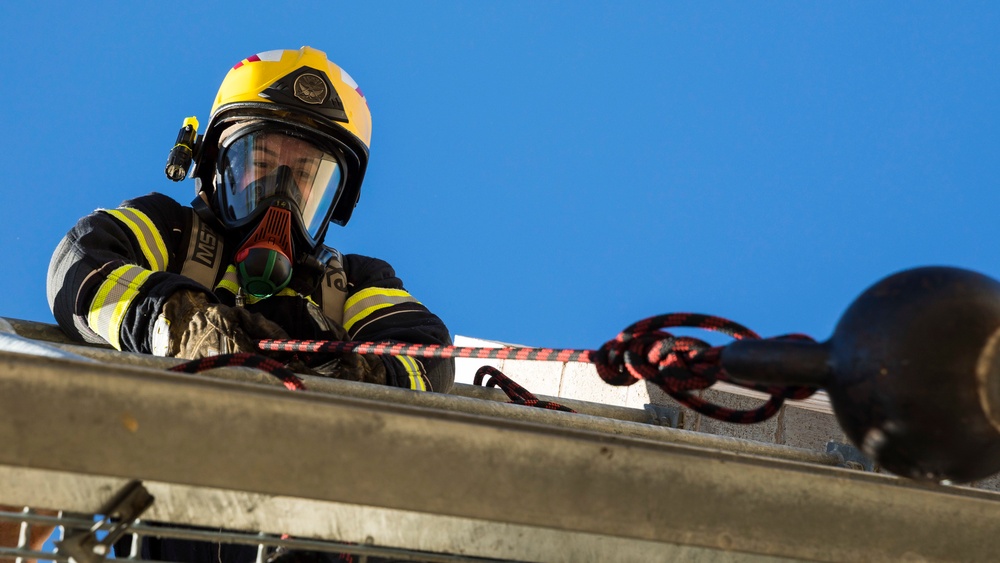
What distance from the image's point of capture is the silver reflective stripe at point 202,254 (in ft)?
9.29

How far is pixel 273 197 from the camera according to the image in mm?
2863

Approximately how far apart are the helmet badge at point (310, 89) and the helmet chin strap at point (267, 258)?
409 millimetres

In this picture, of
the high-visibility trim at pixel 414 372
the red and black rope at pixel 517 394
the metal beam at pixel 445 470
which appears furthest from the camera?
the high-visibility trim at pixel 414 372

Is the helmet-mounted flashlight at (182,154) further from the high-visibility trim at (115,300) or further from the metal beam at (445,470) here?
the metal beam at (445,470)

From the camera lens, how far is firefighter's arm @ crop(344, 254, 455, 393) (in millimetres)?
2709

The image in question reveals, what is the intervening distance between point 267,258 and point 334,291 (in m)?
0.37

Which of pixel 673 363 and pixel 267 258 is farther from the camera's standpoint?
pixel 267 258

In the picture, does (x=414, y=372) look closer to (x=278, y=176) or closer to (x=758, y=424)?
(x=278, y=176)

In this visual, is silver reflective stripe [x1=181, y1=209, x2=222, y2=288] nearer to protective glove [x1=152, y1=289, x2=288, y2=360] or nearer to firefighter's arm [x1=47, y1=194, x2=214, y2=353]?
firefighter's arm [x1=47, y1=194, x2=214, y2=353]

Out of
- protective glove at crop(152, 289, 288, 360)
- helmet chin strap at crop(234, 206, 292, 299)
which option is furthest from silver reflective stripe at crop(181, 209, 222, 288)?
protective glove at crop(152, 289, 288, 360)

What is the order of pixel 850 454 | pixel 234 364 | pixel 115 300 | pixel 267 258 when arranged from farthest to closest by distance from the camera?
pixel 267 258 → pixel 115 300 → pixel 850 454 → pixel 234 364

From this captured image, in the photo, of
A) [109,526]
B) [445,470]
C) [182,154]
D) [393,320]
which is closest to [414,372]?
[393,320]

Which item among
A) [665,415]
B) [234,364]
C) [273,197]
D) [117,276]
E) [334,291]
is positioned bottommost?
[234,364]

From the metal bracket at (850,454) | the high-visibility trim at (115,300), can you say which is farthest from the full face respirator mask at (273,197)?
the metal bracket at (850,454)
